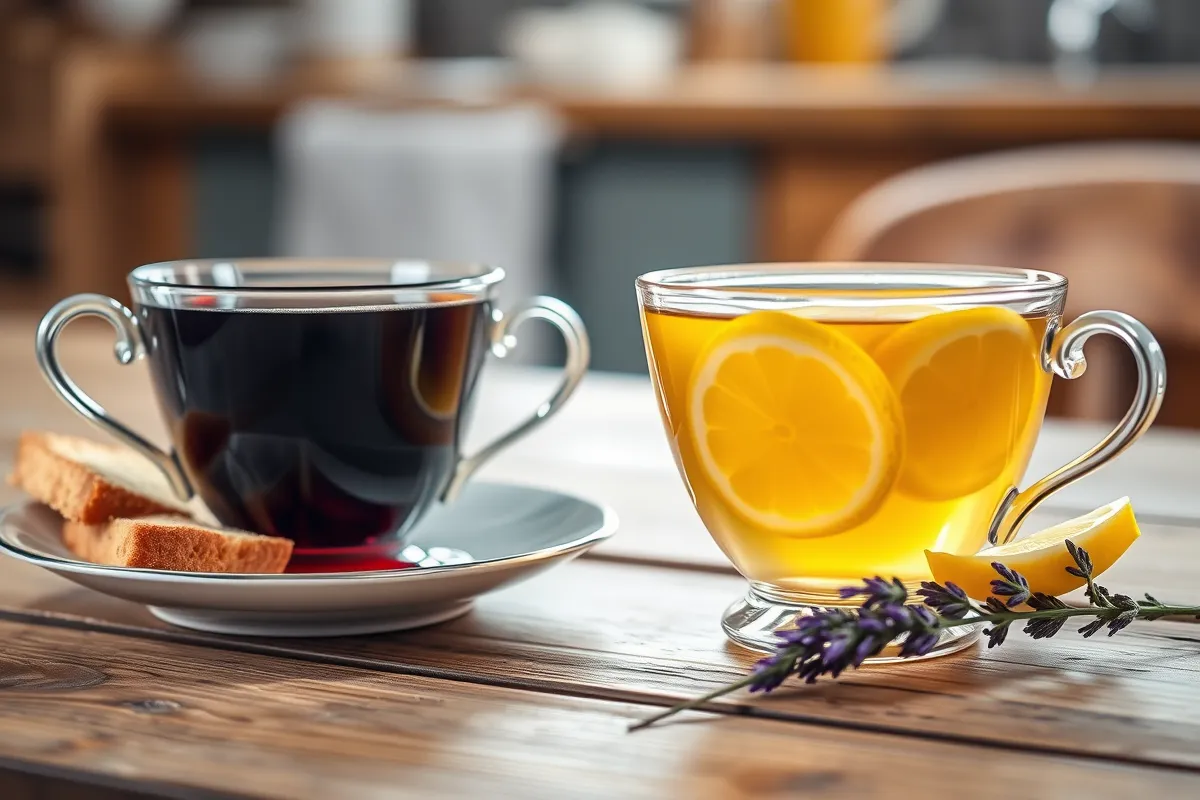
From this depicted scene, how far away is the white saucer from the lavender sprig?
0.39ft

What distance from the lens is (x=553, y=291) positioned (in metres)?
3.10

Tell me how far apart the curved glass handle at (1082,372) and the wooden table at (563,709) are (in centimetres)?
6

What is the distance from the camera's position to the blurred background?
2.77 m

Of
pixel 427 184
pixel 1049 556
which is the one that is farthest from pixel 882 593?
pixel 427 184

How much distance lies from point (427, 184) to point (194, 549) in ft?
7.86

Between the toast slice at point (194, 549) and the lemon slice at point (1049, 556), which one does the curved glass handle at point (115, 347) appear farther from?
the lemon slice at point (1049, 556)

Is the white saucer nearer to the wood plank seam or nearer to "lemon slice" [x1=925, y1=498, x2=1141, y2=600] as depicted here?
the wood plank seam

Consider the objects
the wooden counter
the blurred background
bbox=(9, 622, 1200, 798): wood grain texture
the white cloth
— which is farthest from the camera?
the white cloth

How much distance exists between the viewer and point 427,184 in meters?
2.98

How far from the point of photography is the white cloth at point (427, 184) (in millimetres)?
2904

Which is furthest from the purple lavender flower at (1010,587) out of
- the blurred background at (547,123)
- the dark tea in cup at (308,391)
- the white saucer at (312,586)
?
the blurred background at (547,123)

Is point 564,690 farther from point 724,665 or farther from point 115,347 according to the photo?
point 115,347

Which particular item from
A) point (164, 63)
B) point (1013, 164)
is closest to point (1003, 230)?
point (1013, 164)

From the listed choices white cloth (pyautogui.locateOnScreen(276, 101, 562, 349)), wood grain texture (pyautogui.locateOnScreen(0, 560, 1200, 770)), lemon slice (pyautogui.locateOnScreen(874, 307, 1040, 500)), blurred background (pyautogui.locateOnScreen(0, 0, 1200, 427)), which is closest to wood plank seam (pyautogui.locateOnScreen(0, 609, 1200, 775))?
wood grain texture (pyautogui.locateOnScreen(0, 560, 1200, 770))
